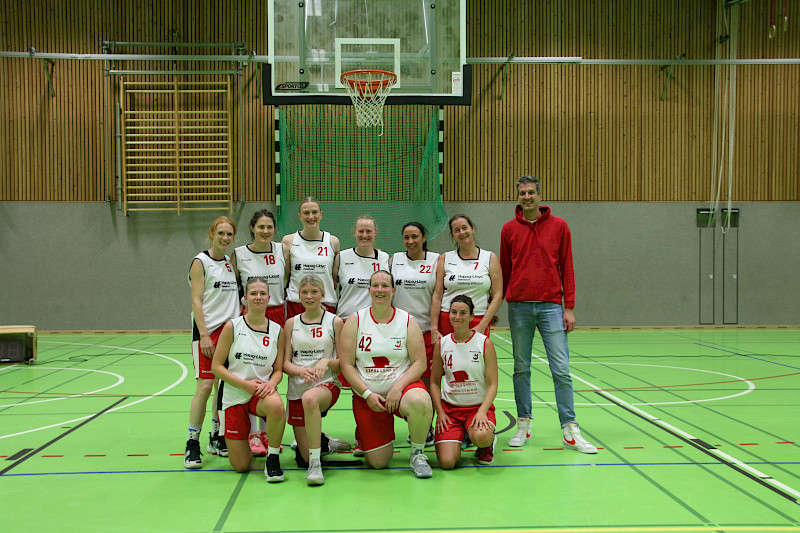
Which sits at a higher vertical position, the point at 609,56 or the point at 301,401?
the point at 609,56

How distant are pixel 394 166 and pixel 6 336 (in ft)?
24.2

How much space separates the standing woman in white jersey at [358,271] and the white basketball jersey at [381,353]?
0.61 m

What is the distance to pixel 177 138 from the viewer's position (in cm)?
1260

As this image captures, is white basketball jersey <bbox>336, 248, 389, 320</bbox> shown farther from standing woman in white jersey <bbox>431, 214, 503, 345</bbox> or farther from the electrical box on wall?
the electrical box on wall

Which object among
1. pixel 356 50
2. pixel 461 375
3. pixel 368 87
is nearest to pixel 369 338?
pixel 461 375

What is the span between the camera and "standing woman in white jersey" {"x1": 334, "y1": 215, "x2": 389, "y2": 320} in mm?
5016

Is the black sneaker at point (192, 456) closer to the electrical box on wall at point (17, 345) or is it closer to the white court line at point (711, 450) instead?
the white court line at point (711, 450)

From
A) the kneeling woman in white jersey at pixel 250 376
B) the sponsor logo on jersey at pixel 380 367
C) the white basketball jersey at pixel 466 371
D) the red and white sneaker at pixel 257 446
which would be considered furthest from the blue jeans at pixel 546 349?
the red and white sneaker at pixel 257 446

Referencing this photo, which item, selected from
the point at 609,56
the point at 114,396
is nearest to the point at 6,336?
the point at 114,396

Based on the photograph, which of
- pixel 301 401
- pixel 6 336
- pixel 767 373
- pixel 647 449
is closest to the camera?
pixel 301 401

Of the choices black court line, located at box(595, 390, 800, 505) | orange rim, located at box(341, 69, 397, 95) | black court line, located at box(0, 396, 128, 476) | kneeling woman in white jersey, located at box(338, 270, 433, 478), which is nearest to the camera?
black court line, located at box(595, 390, 800, 505)

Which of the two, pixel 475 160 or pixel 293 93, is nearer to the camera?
pixel 293 93

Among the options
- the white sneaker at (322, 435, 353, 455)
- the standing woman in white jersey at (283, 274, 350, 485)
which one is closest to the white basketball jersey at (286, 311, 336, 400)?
the standing woman in white jersey at (283, 274, 350, 485)

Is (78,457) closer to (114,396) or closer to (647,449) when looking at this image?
(114,396)
